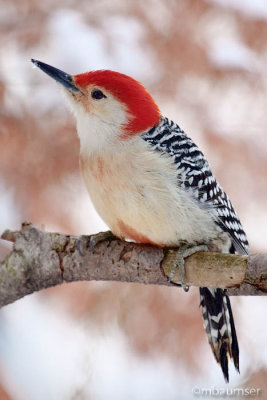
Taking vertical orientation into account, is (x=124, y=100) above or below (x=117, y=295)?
above

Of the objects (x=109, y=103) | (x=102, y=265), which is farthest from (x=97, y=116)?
(x=102, y=265)

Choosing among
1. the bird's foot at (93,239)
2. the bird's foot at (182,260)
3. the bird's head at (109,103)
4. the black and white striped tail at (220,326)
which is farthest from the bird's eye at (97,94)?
the black and white striped tail at (220,326)

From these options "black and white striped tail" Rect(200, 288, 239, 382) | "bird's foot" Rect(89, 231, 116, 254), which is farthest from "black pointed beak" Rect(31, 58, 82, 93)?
"black and white striped tail" Rect(200, 288, 239, 382)

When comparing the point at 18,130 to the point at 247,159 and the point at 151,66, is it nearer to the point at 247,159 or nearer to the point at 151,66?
the point at 151,66

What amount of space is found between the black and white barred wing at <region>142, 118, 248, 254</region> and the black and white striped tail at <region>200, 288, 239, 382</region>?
0.35 m

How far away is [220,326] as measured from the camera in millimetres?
3727

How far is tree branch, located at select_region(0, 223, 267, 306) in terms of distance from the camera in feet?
9.71

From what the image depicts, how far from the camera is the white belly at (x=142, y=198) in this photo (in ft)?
10.8

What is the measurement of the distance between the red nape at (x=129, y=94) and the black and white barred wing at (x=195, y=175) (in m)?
0.07

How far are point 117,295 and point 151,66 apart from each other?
169 cm

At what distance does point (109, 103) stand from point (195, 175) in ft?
2.23

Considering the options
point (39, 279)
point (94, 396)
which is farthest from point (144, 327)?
point (39, 279)

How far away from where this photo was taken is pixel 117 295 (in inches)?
169

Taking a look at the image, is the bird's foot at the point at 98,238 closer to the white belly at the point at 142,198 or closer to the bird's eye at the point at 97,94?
the white belly at the point at 142,198
